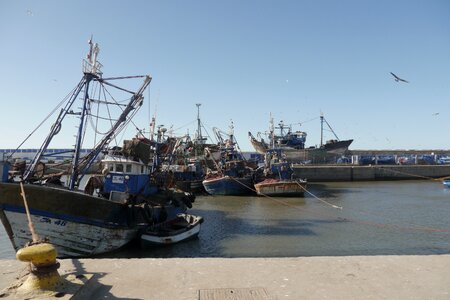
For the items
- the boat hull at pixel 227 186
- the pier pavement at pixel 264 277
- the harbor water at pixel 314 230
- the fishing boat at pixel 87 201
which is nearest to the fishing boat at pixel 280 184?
the boat hull at pixel 227 186

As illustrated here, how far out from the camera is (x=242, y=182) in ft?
120

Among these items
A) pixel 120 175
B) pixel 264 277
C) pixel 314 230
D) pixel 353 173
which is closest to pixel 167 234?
pixel 120 175

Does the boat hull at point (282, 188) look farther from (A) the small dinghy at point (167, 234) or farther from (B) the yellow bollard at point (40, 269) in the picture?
(B) the yellow bollard at point (40, 269)

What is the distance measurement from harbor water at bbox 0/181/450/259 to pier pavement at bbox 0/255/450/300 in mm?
8624

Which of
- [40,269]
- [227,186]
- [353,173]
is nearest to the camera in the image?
[40,269]

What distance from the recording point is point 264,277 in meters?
4.78

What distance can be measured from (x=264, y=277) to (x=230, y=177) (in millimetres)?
31392

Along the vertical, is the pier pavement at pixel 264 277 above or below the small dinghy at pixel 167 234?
above

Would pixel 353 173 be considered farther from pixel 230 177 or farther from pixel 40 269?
pixel 40 269

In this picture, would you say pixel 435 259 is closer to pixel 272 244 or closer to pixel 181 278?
pixel 181 278

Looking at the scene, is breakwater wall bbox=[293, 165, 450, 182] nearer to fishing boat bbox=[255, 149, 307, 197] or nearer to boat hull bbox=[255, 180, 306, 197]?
fishing boat bbox=[255, 149, 307, 197]

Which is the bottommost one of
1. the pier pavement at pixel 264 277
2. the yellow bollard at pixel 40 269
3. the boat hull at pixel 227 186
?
the boat hull at pixel 227 186

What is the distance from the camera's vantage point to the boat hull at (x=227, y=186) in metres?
35.9

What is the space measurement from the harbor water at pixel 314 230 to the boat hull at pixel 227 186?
17.1ft
